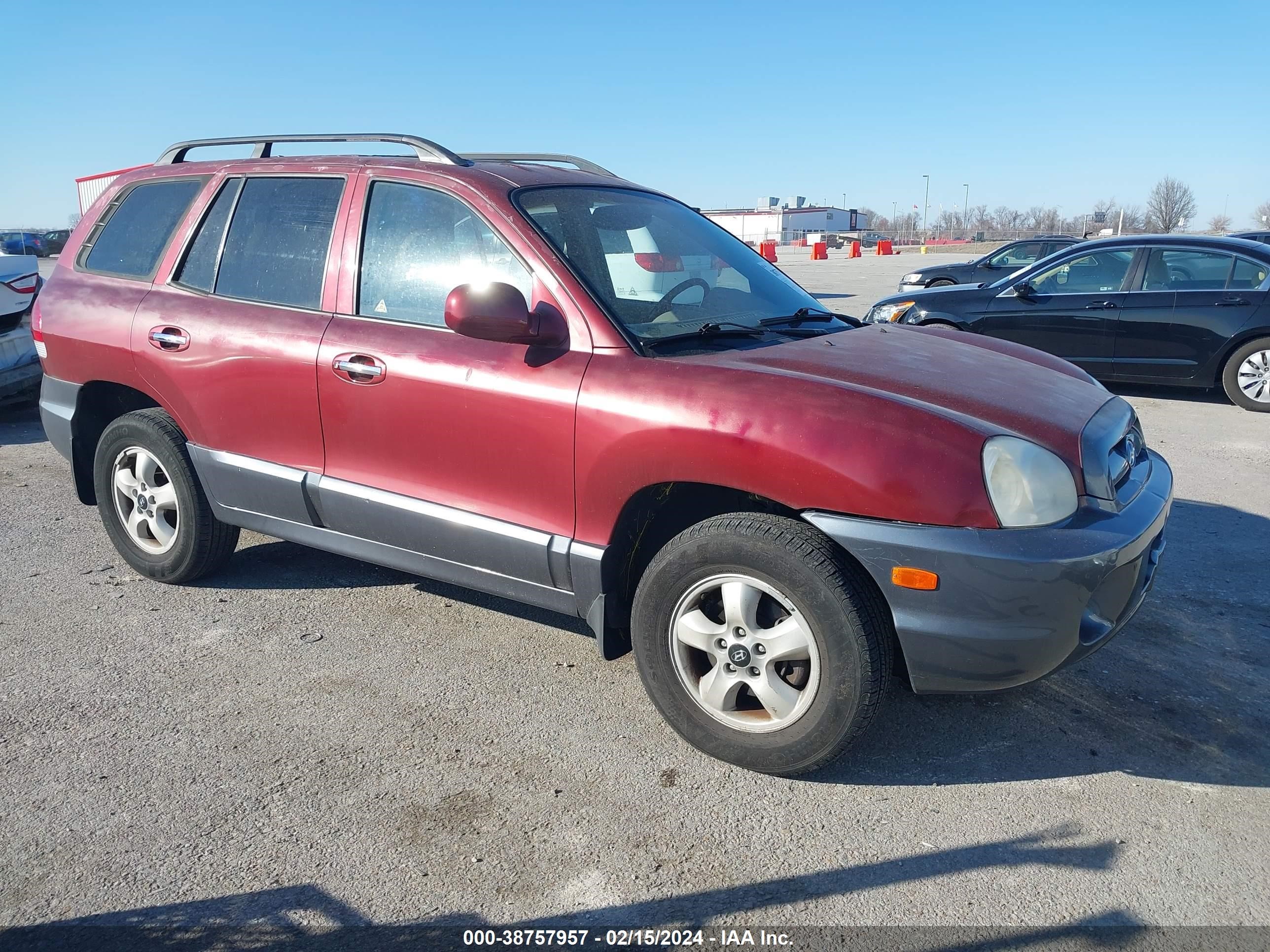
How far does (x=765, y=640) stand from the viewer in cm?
290

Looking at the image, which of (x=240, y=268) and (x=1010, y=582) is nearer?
(x=1010, y=582)

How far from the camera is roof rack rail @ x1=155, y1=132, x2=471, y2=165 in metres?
3.85

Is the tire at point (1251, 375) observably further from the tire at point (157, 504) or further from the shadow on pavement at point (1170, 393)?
the tire at point (157, 504)

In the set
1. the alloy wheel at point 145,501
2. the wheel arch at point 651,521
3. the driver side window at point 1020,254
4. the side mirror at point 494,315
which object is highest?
the driver side window at point 1020,254

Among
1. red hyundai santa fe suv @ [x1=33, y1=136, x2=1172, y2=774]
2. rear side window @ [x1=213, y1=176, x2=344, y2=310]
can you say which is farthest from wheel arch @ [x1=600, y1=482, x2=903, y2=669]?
rear side window @ [x1=213, y1=176, x2=344, y2=310]

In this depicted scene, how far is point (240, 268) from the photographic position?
13.5 feet

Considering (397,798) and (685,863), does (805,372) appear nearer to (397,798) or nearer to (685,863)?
(685,863)

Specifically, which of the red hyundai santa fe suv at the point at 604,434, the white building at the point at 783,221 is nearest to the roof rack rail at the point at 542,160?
the red hyundai santa fe suv at the point at 604,434

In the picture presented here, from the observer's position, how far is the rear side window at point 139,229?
442 cm

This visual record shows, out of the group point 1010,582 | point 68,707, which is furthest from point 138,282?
point 1010,582

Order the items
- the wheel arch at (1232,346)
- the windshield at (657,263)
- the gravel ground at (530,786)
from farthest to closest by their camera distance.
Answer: the wheel arch at (1232,346)
the windshield at (657,263)
the gravel ground at (530,786)

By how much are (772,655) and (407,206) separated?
7.11 ft

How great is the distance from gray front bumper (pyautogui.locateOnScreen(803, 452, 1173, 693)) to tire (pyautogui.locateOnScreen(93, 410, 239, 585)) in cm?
286

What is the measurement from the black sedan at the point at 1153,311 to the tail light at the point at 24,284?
7164 mm
